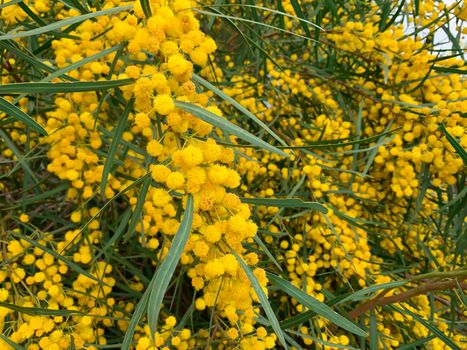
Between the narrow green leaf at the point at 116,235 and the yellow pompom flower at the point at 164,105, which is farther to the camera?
the narrow green leaf at the point at 116,235

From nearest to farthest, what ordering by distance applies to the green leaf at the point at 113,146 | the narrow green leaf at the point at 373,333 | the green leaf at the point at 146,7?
1. the green leaf at the point at 146,7
2. the green leaf at the point at 113,146
3. the narrow green leaf at the point at 373,333

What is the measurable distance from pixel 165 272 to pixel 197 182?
0.12 meters

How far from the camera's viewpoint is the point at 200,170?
0.55 m

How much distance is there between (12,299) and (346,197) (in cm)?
103

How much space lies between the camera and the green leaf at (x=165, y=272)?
468mm

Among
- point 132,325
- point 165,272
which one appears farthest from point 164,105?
point 132,325

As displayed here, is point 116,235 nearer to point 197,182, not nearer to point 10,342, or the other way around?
point 10,342

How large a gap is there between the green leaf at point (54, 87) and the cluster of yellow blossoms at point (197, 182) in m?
0.04

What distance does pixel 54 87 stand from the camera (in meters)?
0.55

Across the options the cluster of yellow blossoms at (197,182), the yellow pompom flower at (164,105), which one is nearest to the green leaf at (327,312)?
the cluster of yellow blossoms at (197,182)

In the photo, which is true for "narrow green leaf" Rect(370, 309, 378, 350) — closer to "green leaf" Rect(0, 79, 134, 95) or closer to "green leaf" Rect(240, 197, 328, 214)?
"green leaf" Rect(240, 197, 328, 214)

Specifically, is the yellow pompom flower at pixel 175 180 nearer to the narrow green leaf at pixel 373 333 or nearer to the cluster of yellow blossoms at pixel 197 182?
the cluster of yellow blossoms at pixel 197 182

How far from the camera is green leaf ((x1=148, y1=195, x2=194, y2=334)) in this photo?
0.47 metres

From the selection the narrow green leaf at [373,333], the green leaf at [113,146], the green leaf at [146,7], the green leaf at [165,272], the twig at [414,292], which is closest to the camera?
A: the green leaf at [165,272]
